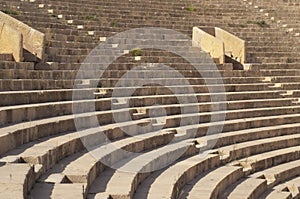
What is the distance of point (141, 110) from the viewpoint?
34.4 feet

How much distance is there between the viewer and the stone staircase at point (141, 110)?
6.81 m

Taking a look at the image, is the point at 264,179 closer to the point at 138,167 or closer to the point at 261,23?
the point at 138,167

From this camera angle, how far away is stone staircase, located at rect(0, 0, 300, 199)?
22.4ft

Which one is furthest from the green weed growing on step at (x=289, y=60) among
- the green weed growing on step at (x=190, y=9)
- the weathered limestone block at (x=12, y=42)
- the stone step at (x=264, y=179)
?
the weathered limestone block at (x=12, y=42)

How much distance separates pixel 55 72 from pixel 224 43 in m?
6.70

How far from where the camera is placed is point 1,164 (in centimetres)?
580

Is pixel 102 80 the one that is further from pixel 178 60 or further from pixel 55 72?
pixel 178 60

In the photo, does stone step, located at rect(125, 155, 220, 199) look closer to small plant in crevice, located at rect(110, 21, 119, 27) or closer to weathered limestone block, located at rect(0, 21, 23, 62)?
weathered limestone block, located at rect(0, 21, 23, 62)

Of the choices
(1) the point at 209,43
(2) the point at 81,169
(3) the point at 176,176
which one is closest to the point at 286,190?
(3) the point at 176,176

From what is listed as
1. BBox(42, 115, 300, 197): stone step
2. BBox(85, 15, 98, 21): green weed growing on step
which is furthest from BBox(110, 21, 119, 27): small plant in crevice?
BBox(42, 115, 300, 197): stone step

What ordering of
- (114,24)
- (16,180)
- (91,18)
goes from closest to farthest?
(16,180)
(91,18)
(114,24)

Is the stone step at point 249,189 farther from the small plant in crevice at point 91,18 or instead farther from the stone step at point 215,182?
the small plant in crevice at point 91,18

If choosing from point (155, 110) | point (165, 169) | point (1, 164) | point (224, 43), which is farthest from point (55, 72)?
point (224, 43)

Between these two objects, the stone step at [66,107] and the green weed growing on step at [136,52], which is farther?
the green weed growing on step at [136,52]
